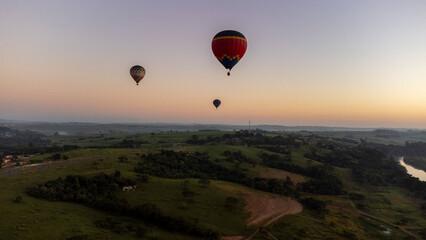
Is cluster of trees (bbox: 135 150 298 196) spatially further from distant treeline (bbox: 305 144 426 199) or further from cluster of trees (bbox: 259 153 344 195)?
distant treeline (bbox: 305 144 426 199)

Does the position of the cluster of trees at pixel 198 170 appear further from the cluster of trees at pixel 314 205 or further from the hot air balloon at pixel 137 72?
the hot air balloon at pixel 137 72

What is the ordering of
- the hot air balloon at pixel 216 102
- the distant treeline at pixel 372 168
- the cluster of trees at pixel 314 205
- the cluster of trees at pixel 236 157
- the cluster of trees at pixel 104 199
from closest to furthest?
the cluster of trees at pixel 104 199 < the cluster of trees at pixel 314 205 < the distant treeline at pixel 372 168 < the cluster of trees at pixel 236 157 < the hot air balloon at pixel 216 102

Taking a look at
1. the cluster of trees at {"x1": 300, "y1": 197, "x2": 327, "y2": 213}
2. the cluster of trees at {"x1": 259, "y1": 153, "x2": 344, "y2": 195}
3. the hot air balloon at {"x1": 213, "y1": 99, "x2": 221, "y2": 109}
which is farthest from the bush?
the hot air balloon at {"x1": 213, "y1": 99, "x2": 221, "y2": 109}

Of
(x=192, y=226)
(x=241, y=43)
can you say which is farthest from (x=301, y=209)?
(x=241, y=43)

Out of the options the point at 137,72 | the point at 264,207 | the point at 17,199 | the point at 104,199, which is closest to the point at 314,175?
the point at 264,207

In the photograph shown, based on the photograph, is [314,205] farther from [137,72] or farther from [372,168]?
[372,168]

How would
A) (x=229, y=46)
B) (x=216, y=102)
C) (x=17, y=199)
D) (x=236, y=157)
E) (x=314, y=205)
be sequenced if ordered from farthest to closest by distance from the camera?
(x=216, y=102), (x=236, y=157), (x=314, y=205), (x=229, y=46), (x=17, y=199)

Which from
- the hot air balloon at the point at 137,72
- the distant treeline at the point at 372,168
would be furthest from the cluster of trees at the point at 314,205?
the hot air balloon at the point at 137,72
